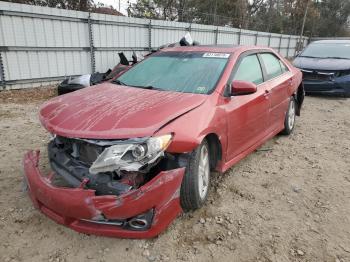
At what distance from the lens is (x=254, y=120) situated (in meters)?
3.75

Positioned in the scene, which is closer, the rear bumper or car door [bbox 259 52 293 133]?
car door [bbox 259 52 293 133]

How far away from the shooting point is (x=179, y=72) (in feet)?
11.7

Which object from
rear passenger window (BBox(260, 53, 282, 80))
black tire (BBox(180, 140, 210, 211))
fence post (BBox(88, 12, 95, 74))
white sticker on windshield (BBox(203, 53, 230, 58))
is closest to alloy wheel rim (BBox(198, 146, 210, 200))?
black tire (BBox(180, 140, 210, 211))

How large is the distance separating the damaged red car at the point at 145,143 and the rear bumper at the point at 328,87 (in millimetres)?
5685

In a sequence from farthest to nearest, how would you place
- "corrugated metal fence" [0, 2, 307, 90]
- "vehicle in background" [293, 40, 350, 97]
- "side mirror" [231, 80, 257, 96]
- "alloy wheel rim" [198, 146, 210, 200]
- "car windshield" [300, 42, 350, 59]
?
"car windshield" [300, 42, 350, 59] → "vehicle in background" [293, 40, 350, 97] → "corrugated metal fence" [0, 2, 307, 90] → "side mirror" [231, 80, 257, 96] → "alloy wheel rim" [198, 146, 210, 200]

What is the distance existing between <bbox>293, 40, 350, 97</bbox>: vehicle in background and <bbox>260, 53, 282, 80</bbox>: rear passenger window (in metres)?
4.28

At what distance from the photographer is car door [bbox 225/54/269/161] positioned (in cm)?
329

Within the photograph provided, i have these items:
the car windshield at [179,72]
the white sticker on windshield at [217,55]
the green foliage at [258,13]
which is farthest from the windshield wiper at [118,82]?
the green foliage at [258,13]

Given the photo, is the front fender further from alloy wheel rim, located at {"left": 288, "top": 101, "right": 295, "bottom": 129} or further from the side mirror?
alloy wheel rim, located at {"left": 288, "top": 101, "right": 295, "bottom": 129}

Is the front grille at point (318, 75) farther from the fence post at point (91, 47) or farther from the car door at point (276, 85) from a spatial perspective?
the fence post at point (91, 47)

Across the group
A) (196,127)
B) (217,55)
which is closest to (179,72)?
(217,55)

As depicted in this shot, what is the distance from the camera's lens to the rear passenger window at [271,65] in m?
4.37

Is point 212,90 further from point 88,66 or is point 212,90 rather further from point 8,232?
point 88,66

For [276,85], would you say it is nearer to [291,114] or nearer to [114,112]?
[291,114]
